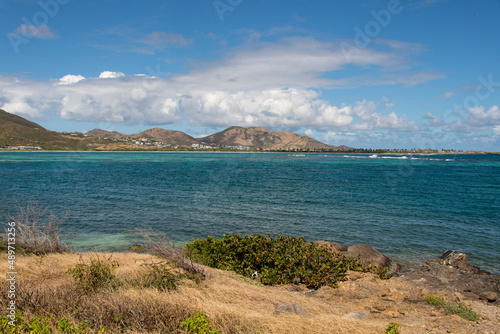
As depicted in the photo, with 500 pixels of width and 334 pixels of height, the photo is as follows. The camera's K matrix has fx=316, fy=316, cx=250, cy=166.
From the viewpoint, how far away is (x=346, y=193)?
39.7 meters

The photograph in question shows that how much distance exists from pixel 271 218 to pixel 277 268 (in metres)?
12.7

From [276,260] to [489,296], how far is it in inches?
302

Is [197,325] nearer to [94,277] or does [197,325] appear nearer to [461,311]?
[94,277]

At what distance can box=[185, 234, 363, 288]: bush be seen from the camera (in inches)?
477

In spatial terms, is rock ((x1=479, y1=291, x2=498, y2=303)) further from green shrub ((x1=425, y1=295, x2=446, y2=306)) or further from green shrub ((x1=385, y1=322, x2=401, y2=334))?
green shrub ((x1=385, y1=322, x2=401, y2=334))

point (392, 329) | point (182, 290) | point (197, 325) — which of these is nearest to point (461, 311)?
point (392, 329)

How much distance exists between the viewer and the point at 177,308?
720 centimetres

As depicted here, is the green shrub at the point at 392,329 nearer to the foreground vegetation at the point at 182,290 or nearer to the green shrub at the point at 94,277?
the foreground vegetation at the point at 182,290

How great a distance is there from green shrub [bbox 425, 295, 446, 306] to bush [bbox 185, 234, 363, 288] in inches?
119

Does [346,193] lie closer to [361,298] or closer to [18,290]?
[361,298]

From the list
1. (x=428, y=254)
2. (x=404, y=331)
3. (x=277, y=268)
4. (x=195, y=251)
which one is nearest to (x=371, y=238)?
(x=428, y=254)

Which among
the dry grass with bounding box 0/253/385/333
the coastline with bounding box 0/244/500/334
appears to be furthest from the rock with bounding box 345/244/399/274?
the dry grass with bounding box 0/253/385/333

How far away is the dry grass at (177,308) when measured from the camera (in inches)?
257

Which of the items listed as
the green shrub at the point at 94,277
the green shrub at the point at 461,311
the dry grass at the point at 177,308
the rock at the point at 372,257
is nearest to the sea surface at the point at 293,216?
the rock at the point at 372,257
